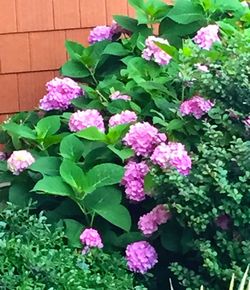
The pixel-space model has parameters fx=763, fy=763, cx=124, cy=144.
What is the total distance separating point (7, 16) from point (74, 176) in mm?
1440

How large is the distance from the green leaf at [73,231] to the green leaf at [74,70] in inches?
37.6

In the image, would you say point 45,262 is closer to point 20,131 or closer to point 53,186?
point 53,186

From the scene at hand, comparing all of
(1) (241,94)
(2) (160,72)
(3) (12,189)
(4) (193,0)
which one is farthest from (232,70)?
(3) (12,189)

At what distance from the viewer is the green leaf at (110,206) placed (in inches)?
123

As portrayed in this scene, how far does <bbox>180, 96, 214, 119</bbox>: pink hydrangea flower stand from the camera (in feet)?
10.4

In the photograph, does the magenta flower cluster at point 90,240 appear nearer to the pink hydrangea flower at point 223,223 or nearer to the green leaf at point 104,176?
the green leaf at point 104,176

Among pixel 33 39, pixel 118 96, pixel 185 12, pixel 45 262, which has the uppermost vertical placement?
pixel 185 12

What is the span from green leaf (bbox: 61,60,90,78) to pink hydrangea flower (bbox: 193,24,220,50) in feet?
2.11

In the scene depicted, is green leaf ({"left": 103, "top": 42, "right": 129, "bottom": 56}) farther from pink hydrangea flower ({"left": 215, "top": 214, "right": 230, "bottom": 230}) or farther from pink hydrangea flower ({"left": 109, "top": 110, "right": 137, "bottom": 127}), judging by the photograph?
pink hydrangea flower ({"left": 215, "top": 214, "right": 230, "bottom": 230})

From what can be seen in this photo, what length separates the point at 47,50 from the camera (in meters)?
4.25

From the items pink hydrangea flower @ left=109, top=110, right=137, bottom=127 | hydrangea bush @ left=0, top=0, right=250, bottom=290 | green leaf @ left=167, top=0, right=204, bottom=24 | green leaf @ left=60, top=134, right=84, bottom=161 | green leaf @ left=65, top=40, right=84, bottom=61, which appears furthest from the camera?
green leaf @ left=65, top=40, right=84, bottom=61

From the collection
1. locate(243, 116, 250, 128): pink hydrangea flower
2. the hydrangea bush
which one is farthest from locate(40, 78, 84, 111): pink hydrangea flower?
locate(243, 116, 250, 128): pink hydrangea flower

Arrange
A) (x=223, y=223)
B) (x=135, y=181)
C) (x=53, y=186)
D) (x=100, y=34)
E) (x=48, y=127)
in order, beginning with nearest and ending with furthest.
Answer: (x=223, y=223) < (x=53, y=186) < (x=135, y=181) < (x=48, y=127) < (x=100, y=34)

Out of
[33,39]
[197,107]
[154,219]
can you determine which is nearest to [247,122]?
[197,107]
